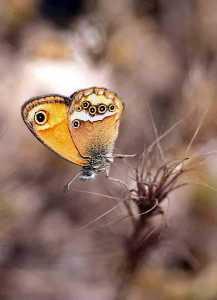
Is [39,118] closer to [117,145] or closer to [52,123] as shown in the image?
[52,123]

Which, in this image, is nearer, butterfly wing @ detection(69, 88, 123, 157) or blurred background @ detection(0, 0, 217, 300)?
butterfly wing @ detection(69, 88, 123, 157)

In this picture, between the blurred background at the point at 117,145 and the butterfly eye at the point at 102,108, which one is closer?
the butterfly eye at the point at 102,108

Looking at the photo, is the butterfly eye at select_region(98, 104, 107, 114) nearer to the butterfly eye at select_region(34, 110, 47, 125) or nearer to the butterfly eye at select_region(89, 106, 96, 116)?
the butterfly eye at select_region(89, 106, 96, 116)

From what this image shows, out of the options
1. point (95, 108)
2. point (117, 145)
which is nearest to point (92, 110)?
point (95, 108)

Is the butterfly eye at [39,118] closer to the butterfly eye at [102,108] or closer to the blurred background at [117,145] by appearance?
the butterfly eye at [102,108]

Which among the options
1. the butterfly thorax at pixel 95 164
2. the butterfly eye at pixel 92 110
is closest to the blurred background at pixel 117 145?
the butterfly thorax at pixel 95 164

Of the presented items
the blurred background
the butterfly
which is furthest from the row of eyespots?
the blurred background

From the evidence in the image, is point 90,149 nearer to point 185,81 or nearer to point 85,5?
point 185,81
